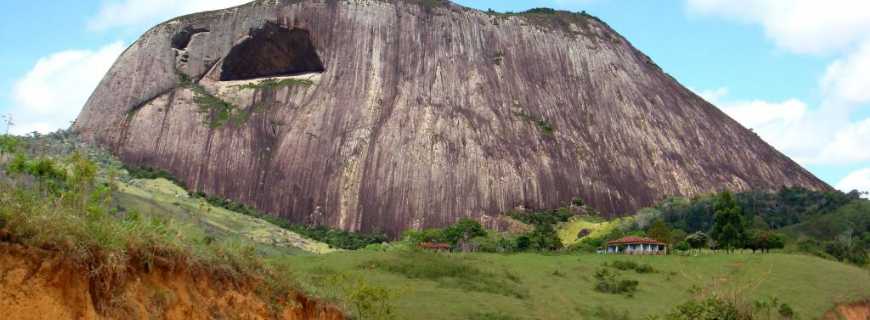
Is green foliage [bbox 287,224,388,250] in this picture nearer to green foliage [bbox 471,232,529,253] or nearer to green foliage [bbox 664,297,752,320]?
green foliage [bbox 471,232,529,253]

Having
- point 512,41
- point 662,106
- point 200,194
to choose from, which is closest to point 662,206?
point 662,106

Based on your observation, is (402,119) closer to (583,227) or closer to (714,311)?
A: (583,227)

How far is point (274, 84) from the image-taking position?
89875mm

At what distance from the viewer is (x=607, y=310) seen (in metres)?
36.2

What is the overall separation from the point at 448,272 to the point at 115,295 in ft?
99.3

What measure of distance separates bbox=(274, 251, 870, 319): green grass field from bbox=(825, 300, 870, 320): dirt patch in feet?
1.14

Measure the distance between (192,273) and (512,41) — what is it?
86.4 metres

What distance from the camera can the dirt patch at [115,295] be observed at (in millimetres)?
9664

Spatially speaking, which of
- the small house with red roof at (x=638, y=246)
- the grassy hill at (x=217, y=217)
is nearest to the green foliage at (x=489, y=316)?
the small house with red roof at (x=638, y=246)

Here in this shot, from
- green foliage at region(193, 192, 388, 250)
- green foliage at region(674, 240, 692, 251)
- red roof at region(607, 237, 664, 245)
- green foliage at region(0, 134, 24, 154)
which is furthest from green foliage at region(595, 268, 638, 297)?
green foliage at region(193, 192, 388, 250)

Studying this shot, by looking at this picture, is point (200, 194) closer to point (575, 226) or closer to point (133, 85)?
point (133, 85)

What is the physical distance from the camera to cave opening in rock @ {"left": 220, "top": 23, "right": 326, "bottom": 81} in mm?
90625

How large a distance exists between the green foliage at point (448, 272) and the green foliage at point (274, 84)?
48.0 m

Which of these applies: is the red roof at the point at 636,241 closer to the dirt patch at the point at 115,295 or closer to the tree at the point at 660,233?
the tree at the point at 660,233
